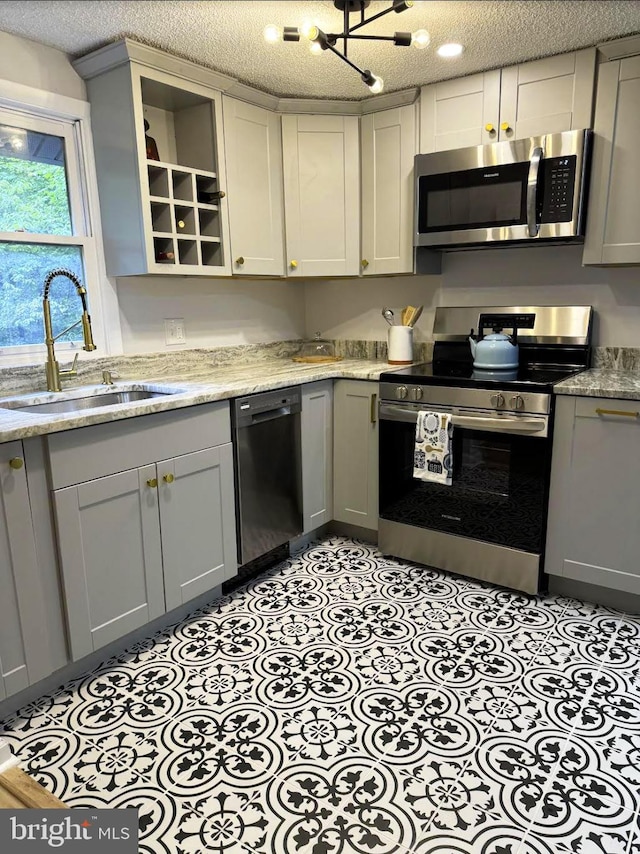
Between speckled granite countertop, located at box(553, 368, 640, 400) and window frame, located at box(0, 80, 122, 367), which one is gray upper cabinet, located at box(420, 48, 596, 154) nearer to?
speckled granite countertop, located at box(553, 368, 640, 400)

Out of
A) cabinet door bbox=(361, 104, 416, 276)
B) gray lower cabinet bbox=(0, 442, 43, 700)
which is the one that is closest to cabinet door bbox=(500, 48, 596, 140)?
cabinet door bbox=(361, 104, 416, 276)

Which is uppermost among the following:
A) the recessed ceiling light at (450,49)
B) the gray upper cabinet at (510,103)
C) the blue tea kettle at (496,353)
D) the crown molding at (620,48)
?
the recessed ceiling light at (450,49)

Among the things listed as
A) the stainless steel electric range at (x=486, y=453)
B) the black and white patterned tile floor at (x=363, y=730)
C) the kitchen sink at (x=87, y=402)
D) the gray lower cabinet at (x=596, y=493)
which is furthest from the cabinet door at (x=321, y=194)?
the black and white patterned tile floor at (x=363, y=730)

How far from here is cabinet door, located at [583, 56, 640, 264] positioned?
2.43 metres

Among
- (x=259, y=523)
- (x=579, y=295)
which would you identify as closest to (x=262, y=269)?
(x=259, y=523)

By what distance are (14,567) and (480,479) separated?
6.07 feet

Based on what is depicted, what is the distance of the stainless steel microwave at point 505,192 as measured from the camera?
2.56 metres

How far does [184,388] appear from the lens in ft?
8.29

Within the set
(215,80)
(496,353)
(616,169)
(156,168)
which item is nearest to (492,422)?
(496,353)

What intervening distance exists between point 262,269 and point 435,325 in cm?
100

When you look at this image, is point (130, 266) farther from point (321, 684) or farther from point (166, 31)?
point (321, 684)

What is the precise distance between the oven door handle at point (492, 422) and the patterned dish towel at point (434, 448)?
5 centimetres

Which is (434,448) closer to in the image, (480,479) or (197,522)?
(480,479)

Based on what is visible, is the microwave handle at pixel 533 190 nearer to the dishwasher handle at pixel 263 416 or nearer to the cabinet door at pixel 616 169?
the cabinet door at pixel 616 169
